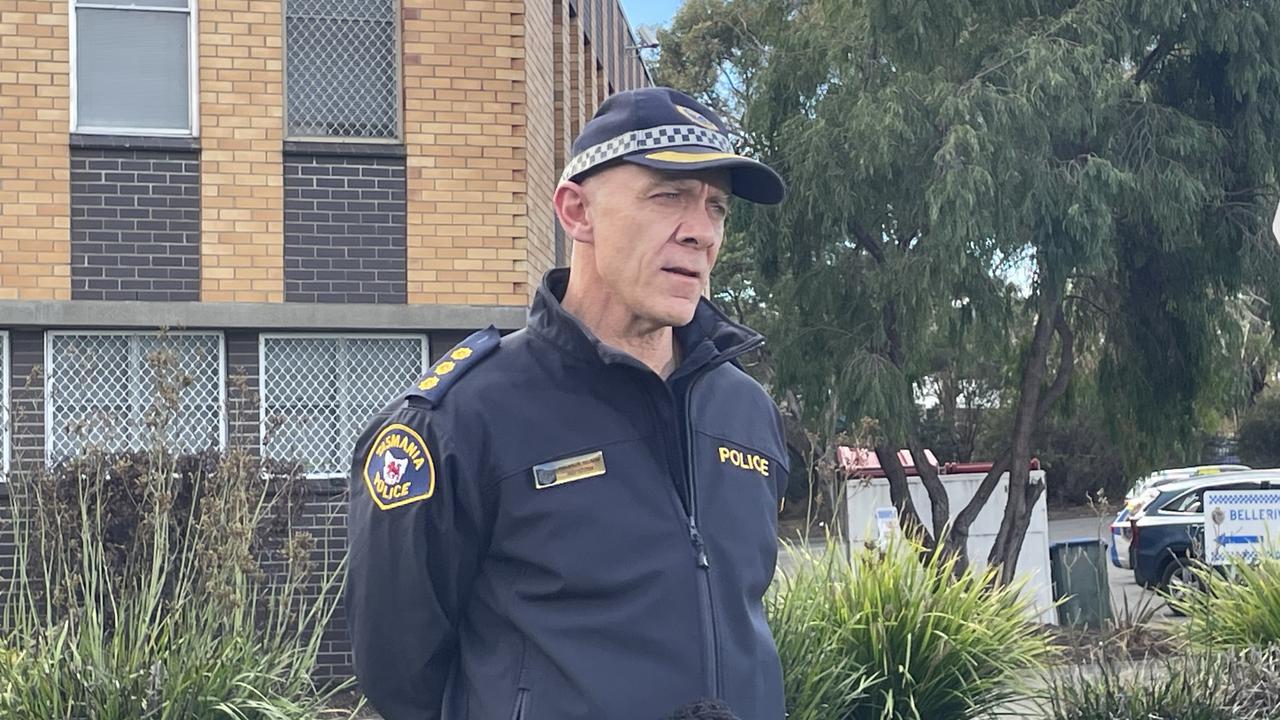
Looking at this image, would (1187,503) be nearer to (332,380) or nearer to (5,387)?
(332,380)

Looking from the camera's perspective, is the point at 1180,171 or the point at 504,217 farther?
the point at 1180,171

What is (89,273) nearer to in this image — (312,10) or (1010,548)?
(312,10)

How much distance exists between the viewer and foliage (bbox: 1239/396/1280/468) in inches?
1486

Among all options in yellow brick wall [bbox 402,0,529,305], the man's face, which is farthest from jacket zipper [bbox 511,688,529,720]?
yellow brick wall [bbox 402,0,529,305]

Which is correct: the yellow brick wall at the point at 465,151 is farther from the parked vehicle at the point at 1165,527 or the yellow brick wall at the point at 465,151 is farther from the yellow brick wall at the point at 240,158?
the parked vehicle at the point at 1165,527

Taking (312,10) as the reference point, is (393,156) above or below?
below

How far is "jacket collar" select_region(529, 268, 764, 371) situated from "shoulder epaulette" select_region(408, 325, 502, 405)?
0.27 feet

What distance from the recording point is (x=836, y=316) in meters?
13.5

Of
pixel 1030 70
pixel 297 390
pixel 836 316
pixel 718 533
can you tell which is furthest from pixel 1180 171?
pixel 718 533

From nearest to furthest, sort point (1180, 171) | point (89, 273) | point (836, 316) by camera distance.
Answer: point (89, 273), point (1180, 171), point (836, 316)

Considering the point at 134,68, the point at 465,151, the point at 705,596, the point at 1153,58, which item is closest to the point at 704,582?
the point at 705,596

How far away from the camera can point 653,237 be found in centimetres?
240

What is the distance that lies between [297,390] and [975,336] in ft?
18.5

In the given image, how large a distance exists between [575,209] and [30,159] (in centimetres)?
985
